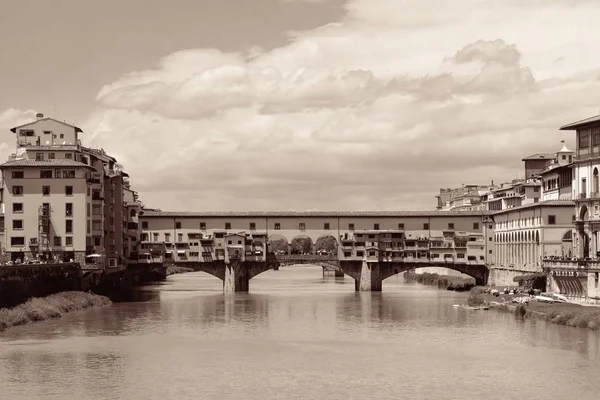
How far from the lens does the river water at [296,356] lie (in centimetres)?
4375

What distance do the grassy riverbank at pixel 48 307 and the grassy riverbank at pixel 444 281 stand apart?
4017 cm

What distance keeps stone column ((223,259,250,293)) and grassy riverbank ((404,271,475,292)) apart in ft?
71.3

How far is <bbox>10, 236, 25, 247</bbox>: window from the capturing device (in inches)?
3536

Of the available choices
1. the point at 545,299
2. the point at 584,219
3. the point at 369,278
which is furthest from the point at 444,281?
the point at 545,299

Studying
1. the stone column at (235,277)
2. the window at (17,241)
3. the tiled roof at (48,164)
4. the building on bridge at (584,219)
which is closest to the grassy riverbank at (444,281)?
the stone column at (235,277)

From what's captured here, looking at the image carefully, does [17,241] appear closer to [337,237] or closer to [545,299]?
[337,237]

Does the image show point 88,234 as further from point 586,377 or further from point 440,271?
point 440,271

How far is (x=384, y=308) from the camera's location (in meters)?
83.2

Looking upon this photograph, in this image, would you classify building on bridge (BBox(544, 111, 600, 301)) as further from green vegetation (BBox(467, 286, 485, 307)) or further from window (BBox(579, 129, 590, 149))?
green vegetation (BBox(467, 286, 485, 307))

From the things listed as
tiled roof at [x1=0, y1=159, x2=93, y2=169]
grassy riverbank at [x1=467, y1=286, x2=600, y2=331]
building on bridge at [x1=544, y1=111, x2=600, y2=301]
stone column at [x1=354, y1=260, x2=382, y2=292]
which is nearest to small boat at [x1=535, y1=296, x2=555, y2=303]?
grassy riverbank at [x1=467, y1=286, x2=600, y2=331]

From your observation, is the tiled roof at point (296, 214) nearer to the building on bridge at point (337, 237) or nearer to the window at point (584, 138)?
the building on bridge at point (337, 237)

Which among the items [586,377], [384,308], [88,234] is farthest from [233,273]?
[586,377]

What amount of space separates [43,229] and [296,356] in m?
42.2

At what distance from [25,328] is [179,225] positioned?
47120mm
